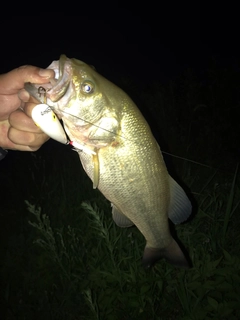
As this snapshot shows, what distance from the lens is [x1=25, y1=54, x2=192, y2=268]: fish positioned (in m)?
1.61

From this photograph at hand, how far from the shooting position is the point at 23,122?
6.95 ft

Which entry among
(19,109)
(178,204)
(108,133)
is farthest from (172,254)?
(19,109)

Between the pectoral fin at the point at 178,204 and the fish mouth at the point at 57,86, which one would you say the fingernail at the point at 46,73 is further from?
the pectoral fin at the point at 178,204

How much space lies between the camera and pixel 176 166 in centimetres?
512

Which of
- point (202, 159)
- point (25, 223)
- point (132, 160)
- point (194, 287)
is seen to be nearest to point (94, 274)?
point (194, 287)

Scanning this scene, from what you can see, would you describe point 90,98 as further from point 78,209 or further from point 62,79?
point 78,209

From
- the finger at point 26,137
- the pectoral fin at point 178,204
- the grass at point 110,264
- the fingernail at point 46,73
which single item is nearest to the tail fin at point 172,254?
the pectoral fin at point 178,204

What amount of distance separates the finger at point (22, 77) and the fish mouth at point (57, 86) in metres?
0.05

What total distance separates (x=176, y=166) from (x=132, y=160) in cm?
359

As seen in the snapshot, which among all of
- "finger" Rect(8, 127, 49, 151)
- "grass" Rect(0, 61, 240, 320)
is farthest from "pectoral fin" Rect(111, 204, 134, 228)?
"finger" Rect(8, 127, 49, 151)

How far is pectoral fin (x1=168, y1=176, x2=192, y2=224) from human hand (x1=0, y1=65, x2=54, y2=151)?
1135 millimetres

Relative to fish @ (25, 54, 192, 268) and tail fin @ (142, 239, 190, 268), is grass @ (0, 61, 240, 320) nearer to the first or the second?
tail fin @ (142, 239, 190, 268)

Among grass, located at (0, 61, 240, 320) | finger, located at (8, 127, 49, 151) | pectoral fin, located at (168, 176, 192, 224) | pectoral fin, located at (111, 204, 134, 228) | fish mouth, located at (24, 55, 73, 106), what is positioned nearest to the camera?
fish mouth, located at (24, 55, 73, 106)

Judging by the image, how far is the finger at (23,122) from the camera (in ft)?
6.90
